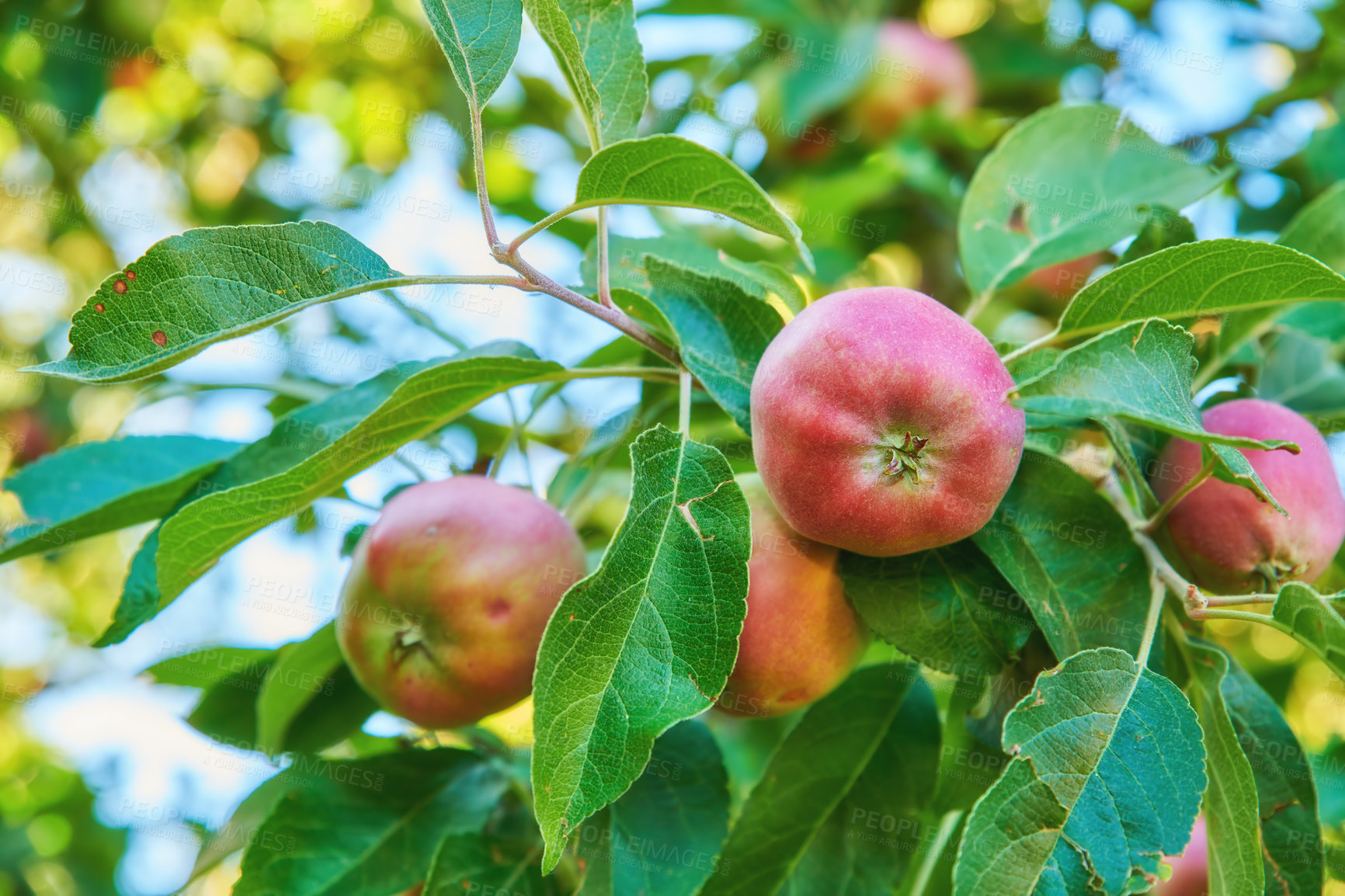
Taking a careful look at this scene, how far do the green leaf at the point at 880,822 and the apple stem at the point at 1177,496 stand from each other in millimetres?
386

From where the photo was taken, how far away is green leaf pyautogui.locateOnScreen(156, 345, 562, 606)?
3.33 feet

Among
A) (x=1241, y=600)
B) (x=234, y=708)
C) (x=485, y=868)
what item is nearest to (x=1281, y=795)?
(x=1241, y=600)

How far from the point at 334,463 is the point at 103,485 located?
567mm

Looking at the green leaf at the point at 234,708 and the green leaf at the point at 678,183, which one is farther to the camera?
the green leaf at the point at 234,708

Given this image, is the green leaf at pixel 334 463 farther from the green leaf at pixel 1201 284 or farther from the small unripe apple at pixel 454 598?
the green leaf at pixel 1201 284

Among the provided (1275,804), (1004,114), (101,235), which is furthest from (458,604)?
(101,235)

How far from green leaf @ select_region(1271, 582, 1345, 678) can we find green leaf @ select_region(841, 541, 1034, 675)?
23 centimetres

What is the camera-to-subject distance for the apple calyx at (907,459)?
900 millimetres

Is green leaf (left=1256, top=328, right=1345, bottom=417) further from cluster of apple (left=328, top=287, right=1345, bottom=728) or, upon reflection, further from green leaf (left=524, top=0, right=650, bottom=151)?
green leaf (left=524, top=0, right=650, bottom=151)

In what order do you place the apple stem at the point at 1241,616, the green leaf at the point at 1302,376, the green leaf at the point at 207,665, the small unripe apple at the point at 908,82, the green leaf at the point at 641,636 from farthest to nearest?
1. the small unripe apple at the point at 908,82
2. the green leaf at the point at 207,665
3. the green leaf at the point at 1302,376
4. the apple stem at the point at 1241,616
5. the green leaf at the point at 641,636

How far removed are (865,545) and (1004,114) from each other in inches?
92.5

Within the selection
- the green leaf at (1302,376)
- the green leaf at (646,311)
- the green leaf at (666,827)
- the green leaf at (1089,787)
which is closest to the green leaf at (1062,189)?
the green leaf at (1302,376)

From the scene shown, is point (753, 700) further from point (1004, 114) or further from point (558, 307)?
point (1004, 114)

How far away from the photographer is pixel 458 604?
3.75 ft
